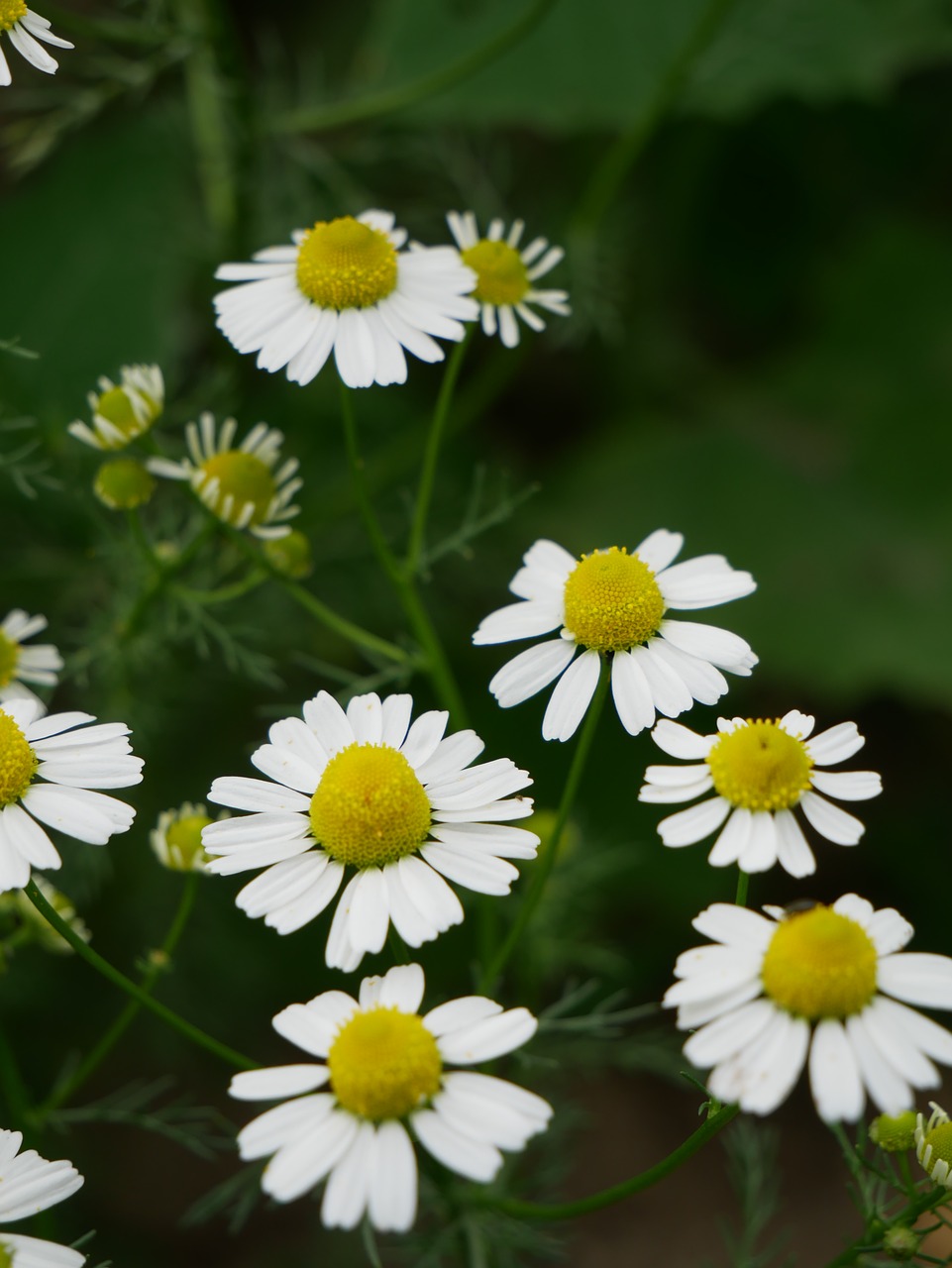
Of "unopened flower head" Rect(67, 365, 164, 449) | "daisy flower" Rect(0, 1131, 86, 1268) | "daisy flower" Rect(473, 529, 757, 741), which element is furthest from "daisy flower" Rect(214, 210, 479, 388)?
"daisy flower" Rect(0, 1131, 86, 1268)

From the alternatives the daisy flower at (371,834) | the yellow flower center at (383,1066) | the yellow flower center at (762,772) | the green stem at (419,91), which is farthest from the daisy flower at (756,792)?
the green stem at (419,91)

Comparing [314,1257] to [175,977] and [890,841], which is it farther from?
[890,841]

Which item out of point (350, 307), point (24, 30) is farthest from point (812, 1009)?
point (24, 30)

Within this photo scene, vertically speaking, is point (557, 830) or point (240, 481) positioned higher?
point (240, 481)

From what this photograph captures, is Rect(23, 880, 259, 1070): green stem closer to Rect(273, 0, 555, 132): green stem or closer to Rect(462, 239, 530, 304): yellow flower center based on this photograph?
Rect(462, 239, 530, 304): yellow flower center

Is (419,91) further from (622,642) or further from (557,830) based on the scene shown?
(557,830)
